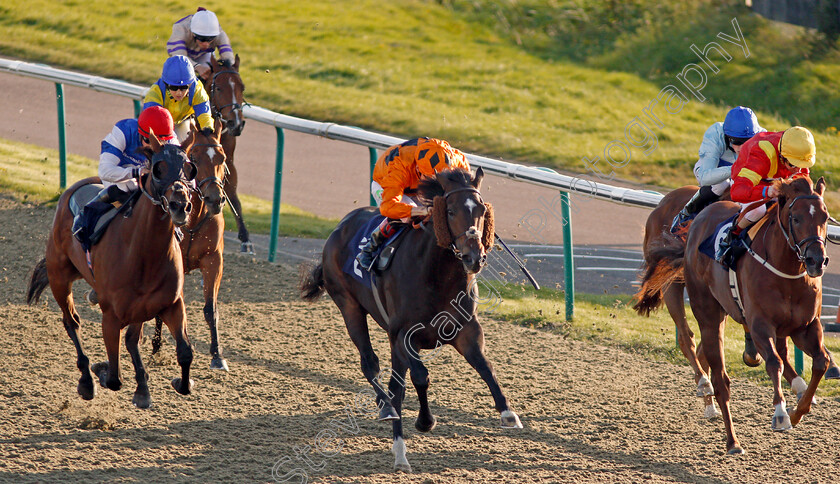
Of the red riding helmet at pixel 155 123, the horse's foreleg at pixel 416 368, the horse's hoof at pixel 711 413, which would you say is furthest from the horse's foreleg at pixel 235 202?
the horse's hoof at pixel 711 413

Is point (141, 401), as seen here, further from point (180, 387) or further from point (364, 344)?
point (364, 344)

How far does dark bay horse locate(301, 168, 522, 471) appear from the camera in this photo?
4.49m

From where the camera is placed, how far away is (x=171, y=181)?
4887 mm

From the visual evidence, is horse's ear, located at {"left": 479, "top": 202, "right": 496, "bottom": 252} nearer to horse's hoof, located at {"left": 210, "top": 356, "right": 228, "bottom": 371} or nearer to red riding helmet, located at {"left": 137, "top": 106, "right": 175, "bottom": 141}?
red riding helmet, located at {"left": 137, "top": 106, "right": 175, "bottom": 141}

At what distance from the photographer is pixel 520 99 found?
1595 centimetres

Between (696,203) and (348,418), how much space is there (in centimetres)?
261

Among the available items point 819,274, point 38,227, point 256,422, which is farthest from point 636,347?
point 38,227

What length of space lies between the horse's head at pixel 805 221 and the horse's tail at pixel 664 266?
3.92 feet

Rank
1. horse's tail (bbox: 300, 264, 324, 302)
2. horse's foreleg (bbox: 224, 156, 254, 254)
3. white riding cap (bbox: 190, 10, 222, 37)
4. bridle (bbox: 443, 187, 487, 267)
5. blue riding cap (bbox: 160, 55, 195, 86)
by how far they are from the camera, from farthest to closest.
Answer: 1. white riding cap (bbox: 190, 10, 222, 37)
2. horse's foreleg (bbox: 224, 156, 254, 254)
3. blue riding cap (bbox: 160, 55, 195, 86)
4. horse's tail (bbox: 300, 264, 324, 302)
5. bridle (bbox: 443, 187, 487, 267)

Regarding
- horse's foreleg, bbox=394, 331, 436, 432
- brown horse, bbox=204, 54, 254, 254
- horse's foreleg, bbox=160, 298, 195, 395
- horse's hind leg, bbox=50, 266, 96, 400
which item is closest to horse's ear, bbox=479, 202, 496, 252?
horse's foreleg, bbox=394, 331, 436, 432

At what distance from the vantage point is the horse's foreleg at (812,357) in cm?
493

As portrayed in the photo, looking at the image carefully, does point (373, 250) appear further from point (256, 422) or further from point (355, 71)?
point (355, 71)

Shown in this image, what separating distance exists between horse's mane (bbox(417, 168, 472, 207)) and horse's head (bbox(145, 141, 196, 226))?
3.84ft

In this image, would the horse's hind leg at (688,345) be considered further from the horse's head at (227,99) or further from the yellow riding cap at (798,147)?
the horse's head at (227,99)
